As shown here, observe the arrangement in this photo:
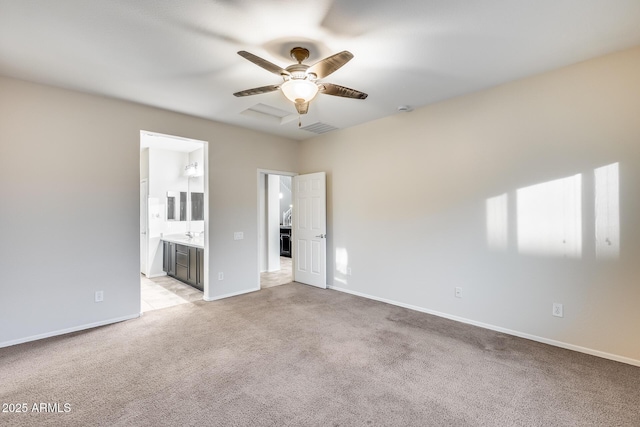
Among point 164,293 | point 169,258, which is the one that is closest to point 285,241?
point 169,258

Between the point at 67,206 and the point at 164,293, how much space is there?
2.15 m

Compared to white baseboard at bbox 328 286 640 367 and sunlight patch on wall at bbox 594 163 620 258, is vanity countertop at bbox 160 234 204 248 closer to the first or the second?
white baseboard at bbox 328 286 640 367

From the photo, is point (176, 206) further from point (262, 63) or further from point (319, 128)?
point (262, 63)

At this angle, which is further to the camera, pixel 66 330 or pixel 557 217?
pixel 66 330

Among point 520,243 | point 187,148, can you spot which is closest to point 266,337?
point 520,243

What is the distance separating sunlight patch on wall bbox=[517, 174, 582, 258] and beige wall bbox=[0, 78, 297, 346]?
4468mm

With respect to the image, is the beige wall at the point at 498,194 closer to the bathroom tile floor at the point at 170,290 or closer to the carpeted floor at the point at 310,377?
the carpeted floor at the point at 310,377

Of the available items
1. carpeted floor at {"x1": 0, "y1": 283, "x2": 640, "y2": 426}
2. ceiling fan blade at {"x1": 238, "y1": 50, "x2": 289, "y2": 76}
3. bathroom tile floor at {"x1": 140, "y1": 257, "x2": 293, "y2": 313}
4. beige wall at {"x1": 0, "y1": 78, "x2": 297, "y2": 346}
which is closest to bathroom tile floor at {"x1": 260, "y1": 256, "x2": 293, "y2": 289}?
bathroom tile floor at {"x1": 140, "y1": 257, "x2": 293, "y2": 313}

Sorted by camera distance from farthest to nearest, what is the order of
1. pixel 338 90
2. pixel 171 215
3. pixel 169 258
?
pixel 171 215 < pixel 169 258 < pixel 338 90

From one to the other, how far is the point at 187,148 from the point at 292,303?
415 cm

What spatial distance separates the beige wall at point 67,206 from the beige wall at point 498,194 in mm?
3123

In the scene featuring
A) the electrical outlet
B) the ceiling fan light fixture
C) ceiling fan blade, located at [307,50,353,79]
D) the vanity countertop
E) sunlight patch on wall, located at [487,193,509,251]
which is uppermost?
ceiling fan blade, located at [307,50,353,79]

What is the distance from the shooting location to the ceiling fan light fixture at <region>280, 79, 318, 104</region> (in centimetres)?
242

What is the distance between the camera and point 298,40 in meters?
2.44
